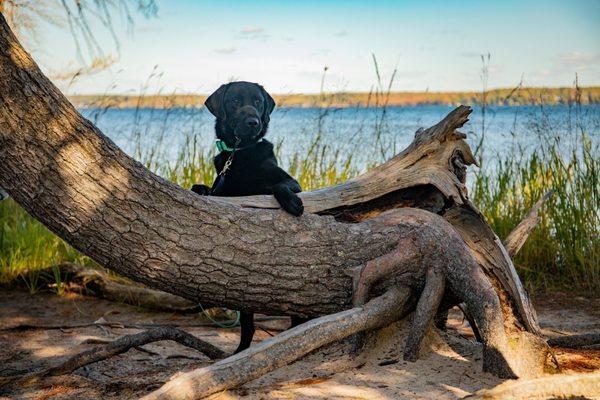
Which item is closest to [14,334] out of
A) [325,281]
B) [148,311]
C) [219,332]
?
[148,311]

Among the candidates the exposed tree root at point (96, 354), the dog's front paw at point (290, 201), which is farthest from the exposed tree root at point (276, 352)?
the exposed tree root at point (96, 354)

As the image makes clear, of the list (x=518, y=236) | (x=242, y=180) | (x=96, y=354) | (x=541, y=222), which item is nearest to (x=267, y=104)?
(x=242, y=180)

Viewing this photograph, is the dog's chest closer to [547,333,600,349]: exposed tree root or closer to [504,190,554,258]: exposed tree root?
[504,190,554,258]: exposed tree root

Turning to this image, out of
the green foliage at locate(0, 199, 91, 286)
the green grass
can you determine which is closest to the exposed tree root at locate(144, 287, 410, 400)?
the green grass

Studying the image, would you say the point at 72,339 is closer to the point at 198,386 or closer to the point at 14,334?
the point at 14,334

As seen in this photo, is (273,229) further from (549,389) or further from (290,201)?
(549,389)

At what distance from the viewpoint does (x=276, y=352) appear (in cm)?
305

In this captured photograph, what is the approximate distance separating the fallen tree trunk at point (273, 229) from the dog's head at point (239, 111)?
827 millimetres

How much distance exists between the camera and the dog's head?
4.58 meters

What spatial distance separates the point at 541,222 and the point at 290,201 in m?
3.68

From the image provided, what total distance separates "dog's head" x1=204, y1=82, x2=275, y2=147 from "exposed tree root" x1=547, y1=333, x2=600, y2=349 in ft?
7.53

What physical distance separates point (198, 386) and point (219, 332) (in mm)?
2557

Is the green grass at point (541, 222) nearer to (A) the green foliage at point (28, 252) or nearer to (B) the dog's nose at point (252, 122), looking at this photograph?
(A) the green foliage at point (28, 252)

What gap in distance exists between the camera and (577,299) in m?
6.06
